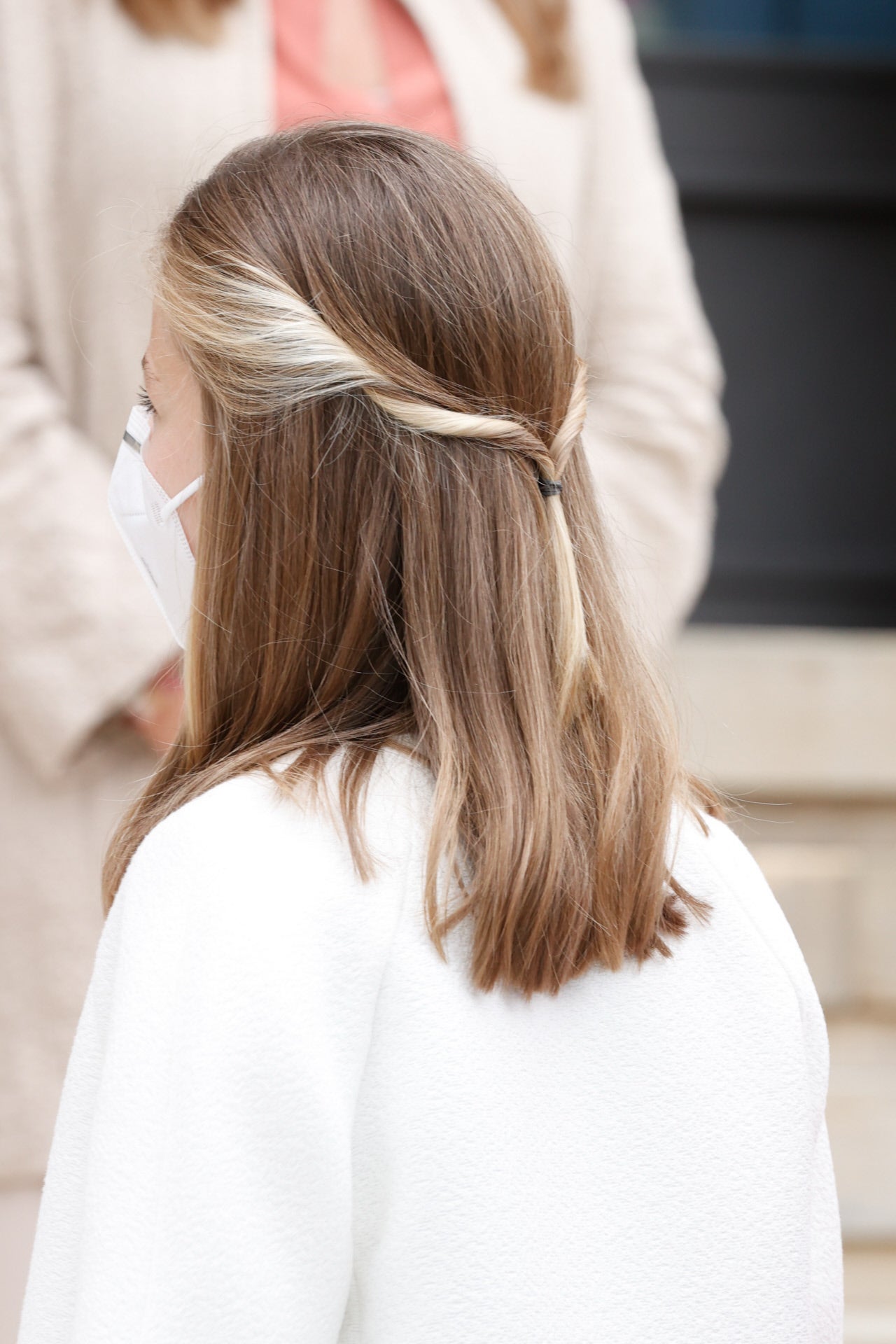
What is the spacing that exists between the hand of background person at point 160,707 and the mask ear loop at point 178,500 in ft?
2.20

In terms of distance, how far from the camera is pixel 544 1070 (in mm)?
912

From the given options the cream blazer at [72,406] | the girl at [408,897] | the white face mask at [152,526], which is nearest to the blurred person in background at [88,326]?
the cream blazer at [72,406]

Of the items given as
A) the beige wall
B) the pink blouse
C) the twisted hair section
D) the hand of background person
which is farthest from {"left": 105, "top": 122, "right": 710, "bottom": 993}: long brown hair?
the beige wall

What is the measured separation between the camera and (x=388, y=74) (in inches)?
77.2

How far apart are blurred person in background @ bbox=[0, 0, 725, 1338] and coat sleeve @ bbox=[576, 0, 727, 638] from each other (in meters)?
0.12

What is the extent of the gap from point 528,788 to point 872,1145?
6.34 ft

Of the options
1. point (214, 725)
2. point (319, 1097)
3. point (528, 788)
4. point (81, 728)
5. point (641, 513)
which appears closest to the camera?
point (319, 1097)

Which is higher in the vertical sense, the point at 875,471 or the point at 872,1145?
the point at 875,471

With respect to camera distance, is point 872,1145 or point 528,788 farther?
point 872,1145

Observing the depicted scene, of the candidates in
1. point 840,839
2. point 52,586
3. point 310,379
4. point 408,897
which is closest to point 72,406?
point 52,586

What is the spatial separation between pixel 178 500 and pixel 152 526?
0.06 metres

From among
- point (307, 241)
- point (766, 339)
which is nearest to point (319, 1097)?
point (307, 241)

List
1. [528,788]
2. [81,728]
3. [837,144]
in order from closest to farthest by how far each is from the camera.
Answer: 1. [528,788]
2. [81,728]
3. [837,144]

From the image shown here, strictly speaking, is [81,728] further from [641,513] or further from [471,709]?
[471,709]
